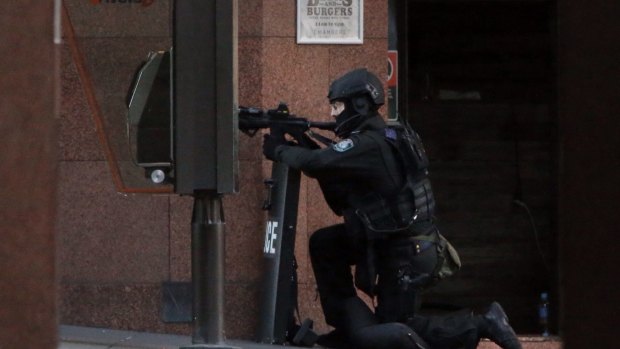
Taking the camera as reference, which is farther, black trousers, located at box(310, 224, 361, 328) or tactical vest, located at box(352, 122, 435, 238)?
black trousers, located at box(310, 224, 361, 328)

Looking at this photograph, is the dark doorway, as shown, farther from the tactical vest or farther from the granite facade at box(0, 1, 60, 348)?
the granite facade at box(0, 1, 60, 348)

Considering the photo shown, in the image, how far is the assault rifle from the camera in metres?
7.52

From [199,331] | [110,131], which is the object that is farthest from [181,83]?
[110,131]

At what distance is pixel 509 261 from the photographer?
10.2 metres

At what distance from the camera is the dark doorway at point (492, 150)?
33.1 feet

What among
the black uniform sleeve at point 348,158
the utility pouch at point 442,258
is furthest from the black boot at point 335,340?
the black uniform sleeve at point 348,158

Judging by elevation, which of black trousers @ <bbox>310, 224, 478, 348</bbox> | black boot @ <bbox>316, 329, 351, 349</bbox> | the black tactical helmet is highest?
the black tactical helmet

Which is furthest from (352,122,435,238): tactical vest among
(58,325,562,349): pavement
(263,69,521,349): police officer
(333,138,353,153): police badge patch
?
(58,325,562,349): pavement

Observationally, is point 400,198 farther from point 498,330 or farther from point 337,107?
point 498,330

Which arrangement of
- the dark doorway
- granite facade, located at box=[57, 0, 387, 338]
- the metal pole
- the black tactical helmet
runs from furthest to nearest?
the dark doorway → granite facade, located at box=[57, 0, 387, 338] → the black tactical helmet → the metal pole

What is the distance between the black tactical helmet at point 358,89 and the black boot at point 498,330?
1.29 metres

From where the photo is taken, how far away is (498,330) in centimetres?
735

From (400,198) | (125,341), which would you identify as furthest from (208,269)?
(125,341)

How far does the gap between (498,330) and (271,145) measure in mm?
1568
